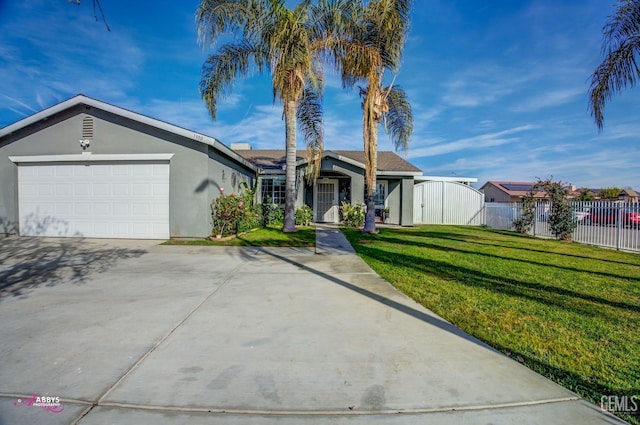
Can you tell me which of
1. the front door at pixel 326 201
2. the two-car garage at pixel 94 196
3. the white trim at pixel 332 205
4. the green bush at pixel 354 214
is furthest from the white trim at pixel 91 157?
the front door at pixel 326 201

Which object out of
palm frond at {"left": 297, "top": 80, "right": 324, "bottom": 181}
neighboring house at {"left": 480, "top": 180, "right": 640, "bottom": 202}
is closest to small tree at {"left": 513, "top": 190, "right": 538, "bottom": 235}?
palm frond at {"left": 297, "top": 80, "right": 324, "bottom": 181}

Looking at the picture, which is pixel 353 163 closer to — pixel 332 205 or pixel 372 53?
pixel 332 205

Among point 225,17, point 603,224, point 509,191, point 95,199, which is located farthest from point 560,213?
point 509,191

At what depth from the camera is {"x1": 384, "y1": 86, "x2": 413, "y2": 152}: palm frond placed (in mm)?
13406

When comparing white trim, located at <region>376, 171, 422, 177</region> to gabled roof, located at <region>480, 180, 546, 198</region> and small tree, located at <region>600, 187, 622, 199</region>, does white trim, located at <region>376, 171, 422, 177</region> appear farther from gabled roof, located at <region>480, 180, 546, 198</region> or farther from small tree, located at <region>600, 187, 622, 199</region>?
small tree, located at <region>600, 187, 622, 199</region>

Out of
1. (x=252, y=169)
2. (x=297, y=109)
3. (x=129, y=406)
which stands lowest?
(x=129, y=406)

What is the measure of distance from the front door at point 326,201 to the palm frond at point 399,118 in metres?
4.86

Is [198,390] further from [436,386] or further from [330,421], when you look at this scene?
[436,386]

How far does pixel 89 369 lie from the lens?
2.62m

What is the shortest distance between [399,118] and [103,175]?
11.9m

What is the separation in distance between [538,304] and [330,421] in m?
3.82

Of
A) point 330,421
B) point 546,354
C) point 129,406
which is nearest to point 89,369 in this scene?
point 129,406

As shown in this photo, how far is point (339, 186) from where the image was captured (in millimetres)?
17547

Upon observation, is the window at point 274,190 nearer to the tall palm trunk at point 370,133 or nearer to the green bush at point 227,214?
the green bush at point 227,214
